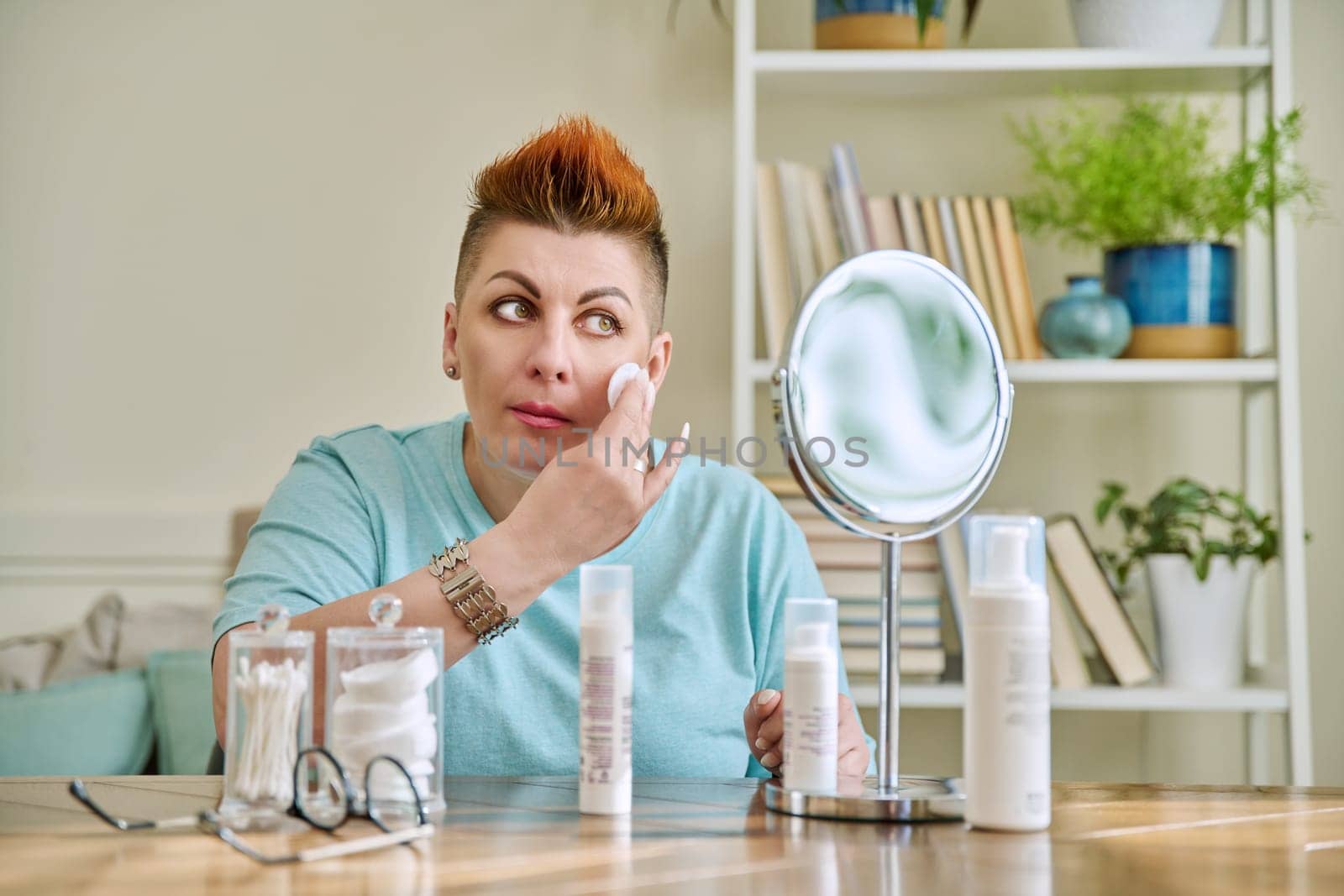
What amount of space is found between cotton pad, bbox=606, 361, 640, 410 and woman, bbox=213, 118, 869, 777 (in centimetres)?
3

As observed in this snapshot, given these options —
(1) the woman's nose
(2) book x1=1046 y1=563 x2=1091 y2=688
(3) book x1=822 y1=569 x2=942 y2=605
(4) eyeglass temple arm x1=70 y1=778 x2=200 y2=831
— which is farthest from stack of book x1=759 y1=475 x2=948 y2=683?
(4) eyeglass temple arm x1=70 y1=778 x2=200 y2=831

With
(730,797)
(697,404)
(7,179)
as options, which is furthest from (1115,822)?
(7,179)

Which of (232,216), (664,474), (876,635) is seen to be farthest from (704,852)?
(232,216)

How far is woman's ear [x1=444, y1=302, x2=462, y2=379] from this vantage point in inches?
52.5

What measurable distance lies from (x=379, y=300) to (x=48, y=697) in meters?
0.81

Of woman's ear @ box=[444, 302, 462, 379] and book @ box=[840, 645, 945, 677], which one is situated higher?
woman's ear @ box=[444, 302, 462, 379]

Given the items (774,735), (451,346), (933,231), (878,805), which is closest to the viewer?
(878,805)

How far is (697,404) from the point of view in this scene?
2201 mm

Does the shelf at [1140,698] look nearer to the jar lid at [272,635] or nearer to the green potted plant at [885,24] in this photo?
the green potted plant at [885,24]

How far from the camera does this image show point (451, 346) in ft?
4.41

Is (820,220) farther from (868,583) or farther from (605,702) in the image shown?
(605,702)

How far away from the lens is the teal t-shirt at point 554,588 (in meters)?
1.19

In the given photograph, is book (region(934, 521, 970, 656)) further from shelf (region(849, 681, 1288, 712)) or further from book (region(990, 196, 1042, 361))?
book (region(990, 196, 1042, 361))

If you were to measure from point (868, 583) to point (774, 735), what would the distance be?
37.7 inches
